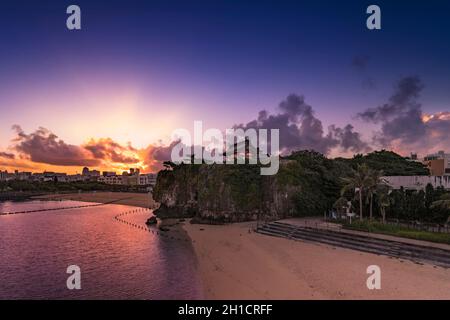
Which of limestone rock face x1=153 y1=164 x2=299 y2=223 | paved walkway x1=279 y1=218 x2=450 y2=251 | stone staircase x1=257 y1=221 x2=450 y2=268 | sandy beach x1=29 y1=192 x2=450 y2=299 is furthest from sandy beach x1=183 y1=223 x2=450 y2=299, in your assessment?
limestone rock face x1=153 y1=164 x2=299 y2=223

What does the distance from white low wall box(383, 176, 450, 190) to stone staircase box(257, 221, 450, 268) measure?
13.6 meters

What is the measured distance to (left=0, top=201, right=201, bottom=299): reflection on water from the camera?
2289 cm

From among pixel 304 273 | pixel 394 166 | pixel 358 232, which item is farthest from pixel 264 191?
pixel 394 166

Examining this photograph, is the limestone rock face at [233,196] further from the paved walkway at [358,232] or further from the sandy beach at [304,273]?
the sandy beach at [304,273]

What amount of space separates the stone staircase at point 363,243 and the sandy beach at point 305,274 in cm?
103

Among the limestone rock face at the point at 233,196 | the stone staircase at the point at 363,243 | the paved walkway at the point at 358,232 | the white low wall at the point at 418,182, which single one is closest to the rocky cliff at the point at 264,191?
the limestone rock face at the point at 233,196

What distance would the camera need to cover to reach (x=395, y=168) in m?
66.9

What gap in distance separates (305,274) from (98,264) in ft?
61.0

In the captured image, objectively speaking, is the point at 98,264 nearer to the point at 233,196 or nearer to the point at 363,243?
the point at 363,243

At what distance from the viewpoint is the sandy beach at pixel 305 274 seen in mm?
20375

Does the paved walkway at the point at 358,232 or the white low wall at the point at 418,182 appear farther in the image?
the white low wall at the point at 418,182

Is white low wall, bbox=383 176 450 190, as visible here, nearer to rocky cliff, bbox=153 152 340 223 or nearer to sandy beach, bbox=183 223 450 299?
rocky cliff, bbox=153 152 340 223
